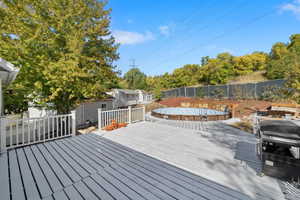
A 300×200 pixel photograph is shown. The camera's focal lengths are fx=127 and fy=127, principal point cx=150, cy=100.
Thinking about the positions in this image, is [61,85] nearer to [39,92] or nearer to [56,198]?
[39,92]

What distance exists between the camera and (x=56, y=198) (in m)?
1.66

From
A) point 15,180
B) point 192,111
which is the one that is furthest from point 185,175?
point 192,111

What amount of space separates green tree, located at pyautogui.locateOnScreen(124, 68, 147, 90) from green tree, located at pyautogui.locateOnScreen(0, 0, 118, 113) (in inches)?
1156

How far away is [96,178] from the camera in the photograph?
208 centimetres

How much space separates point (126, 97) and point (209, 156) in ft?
71.4

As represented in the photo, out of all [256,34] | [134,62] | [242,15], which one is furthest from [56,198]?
[134,62]

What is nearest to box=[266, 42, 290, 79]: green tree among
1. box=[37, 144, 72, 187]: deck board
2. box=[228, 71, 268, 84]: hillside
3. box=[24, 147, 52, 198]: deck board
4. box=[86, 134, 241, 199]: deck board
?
box=[228, 71, 268, 84]: hillside

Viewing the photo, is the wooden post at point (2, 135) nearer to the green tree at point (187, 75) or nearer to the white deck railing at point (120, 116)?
the white deck railing at point (120, 116)

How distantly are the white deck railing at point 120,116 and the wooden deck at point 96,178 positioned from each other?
2127 mm

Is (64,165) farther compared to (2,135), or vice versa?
(2,135)

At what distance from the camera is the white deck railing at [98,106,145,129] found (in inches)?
202

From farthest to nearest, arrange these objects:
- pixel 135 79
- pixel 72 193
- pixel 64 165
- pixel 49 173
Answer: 1. pixel 135 79
2. pixel 64 165
3. pixel 49 173
4. pixel 72 193

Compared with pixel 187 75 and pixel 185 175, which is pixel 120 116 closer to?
pixel 185 175

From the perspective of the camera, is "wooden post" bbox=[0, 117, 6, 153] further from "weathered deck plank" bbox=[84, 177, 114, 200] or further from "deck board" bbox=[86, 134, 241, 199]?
"deck board" bbox=[86, 134, 241, 199]
